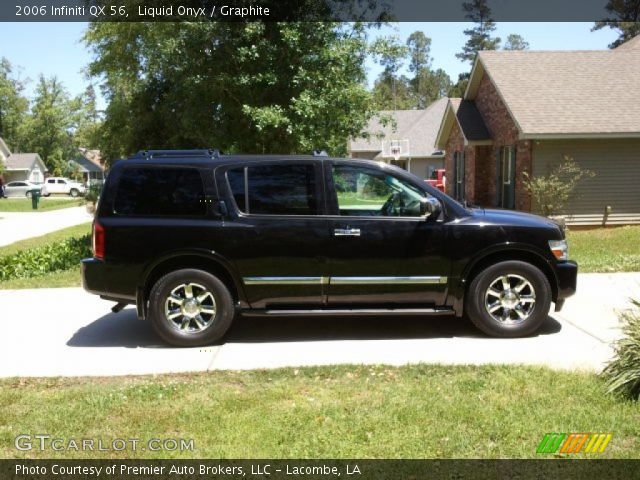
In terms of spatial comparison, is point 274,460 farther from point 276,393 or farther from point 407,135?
point 407,135

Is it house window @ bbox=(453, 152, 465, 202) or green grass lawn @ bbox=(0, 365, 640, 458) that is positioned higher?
house window @ bbox=(453, 152, 465, 202)

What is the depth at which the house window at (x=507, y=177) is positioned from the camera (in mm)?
19678

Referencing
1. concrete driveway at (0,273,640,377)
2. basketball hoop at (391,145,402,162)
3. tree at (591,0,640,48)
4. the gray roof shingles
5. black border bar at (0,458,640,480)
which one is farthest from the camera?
tree at (591,0,640,48)

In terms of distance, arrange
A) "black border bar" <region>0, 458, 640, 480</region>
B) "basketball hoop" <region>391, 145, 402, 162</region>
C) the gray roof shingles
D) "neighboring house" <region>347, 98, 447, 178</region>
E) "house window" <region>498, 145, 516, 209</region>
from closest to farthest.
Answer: "black border bar" <region>0, 458, 640, 480</region> → the gray roof shingles → "house window" <region>498, 145, 516, 209</region> → "basketball hoop" <region>391, 145, 402, 162</region> → "neighboring house" <region>347, 98, 447, 178</region>

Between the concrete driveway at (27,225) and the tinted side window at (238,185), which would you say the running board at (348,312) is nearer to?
the tinted side window at (238,185)

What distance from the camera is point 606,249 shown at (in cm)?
1384

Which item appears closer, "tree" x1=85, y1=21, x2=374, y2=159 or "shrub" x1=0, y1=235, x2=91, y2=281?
"shrub" x1=0, y1=235, x2=91, y2=281

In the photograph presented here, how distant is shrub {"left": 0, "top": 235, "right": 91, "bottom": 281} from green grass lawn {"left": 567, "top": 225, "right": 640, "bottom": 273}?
9.68 meters

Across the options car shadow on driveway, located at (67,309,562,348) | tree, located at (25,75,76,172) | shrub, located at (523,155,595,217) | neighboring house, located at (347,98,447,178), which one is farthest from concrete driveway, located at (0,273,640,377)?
tree, located at (25,75,76,172)

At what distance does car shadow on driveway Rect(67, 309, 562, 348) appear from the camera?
6645 mm

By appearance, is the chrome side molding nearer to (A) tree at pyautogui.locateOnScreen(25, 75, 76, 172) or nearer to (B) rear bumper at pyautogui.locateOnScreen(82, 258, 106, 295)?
(B) rear bumper at pyautogui.locateOnScreen(82, 258, 106, 295)

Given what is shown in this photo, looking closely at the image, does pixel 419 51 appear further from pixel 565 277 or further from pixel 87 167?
pixel 565 277

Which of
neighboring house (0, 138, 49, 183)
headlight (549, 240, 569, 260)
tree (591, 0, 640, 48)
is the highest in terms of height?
tree (591, 0, 640, 48)

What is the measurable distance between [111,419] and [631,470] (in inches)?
129
